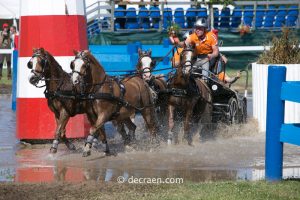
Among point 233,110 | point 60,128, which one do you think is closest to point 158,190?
point 60,128

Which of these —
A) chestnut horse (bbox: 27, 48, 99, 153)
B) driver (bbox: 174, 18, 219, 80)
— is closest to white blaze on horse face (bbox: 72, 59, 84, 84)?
chestnut horse (bbox: 27, 48, 99, 153)

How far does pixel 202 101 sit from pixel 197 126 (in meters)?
0.52

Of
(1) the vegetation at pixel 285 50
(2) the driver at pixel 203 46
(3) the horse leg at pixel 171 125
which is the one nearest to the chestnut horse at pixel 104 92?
(3) the horse leg at pixel 171 125

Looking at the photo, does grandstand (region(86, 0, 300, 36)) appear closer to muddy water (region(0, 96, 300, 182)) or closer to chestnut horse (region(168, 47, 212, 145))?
muddy water (region(0, 96, 300, 182))

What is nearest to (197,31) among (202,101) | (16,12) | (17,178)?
(202,101)

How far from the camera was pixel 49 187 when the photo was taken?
979 centimetres

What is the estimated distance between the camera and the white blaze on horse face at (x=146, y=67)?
14.6 m

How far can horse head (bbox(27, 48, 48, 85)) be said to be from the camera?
13164mm

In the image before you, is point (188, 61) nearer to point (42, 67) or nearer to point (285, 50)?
point (285, 50)

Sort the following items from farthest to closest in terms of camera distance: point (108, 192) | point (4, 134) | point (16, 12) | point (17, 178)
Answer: point (16, 12), point (4, 134), point (17, 178), point (108, 192)

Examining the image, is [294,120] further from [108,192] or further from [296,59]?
[108,192]

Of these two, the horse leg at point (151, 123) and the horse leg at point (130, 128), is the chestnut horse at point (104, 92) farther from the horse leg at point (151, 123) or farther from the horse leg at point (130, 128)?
the horse leg at point (130, 128)

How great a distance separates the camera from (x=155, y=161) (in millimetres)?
12664

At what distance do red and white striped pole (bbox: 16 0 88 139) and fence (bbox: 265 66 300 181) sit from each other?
5.58m
